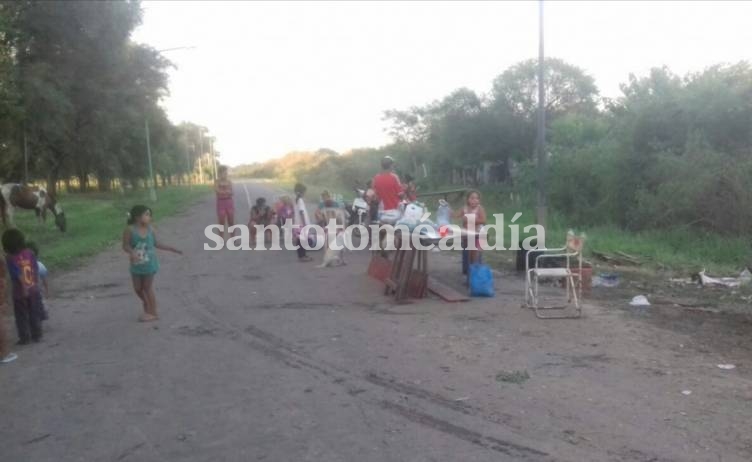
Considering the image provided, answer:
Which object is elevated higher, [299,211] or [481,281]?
[299,211]

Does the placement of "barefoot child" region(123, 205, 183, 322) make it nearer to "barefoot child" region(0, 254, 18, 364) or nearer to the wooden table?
"barefoot child" region(0, 254, 18, 364)

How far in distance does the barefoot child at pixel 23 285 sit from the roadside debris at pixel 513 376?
520cm

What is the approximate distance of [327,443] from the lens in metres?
4.75

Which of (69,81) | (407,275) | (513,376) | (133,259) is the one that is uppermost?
(69,81)

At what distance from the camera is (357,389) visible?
232 inches

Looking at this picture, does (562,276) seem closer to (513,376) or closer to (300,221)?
(513,376)

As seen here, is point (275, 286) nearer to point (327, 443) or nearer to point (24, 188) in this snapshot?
point (327, 443)

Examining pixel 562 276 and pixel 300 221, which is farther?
pixel 300 221

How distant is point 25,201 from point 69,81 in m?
5.86

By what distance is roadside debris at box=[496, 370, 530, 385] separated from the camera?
6.07 metres

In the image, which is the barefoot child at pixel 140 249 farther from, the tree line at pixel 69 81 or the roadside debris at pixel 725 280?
the tree line at pixel 69 81

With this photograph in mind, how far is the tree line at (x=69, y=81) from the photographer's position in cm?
2191

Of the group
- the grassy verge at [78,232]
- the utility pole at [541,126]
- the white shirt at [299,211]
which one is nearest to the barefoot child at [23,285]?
the grassy verge at [78,232]

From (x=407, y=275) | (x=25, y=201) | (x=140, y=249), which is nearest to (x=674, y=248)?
(x=407, y=275)
